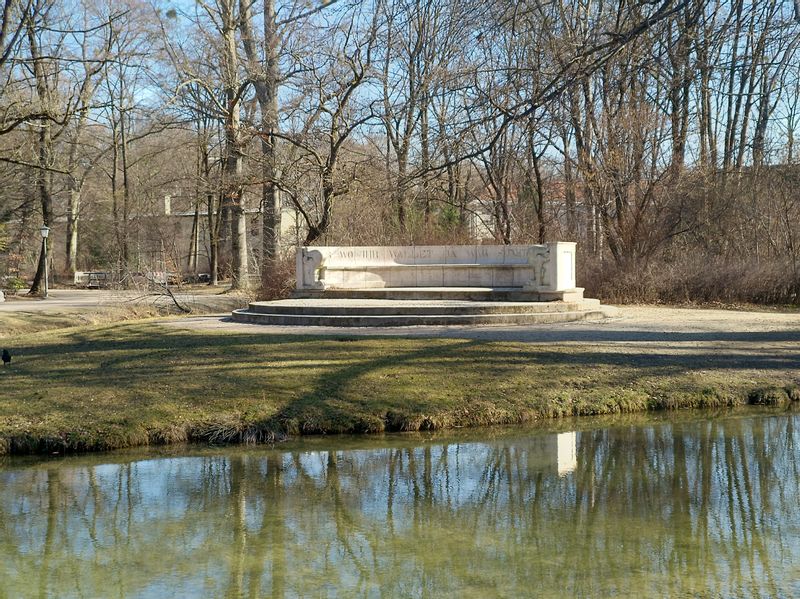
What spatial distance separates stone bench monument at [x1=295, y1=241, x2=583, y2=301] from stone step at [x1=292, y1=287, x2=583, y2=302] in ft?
0.41

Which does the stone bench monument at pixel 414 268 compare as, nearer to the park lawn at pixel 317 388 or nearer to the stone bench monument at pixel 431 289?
the stone bench monument at pixel 431 289

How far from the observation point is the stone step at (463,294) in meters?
18.8

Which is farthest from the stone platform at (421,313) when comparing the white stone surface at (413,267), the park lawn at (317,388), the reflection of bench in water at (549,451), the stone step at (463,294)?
the reflection of bench in water at (549,451)

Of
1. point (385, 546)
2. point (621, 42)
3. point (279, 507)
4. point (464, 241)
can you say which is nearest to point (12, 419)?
point (279, 507)

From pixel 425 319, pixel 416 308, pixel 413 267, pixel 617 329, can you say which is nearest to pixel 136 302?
pixel 413 267

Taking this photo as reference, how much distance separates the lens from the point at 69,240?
46.0 meters

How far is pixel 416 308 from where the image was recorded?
17016 mm

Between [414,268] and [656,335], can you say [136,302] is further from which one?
[656,335]

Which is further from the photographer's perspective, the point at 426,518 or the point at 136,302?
the point at 136,302

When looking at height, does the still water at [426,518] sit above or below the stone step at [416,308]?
below

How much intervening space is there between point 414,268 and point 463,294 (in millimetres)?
1853

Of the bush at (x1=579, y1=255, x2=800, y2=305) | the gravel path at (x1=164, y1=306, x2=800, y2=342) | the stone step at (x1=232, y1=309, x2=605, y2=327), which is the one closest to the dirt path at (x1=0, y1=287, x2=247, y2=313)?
the gravel path at (x1=164, y1=306, x2=800, y2=342)

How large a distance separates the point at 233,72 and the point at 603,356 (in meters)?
16.0

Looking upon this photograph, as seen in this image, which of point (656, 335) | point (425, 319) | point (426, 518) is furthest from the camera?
point (425, 319)
